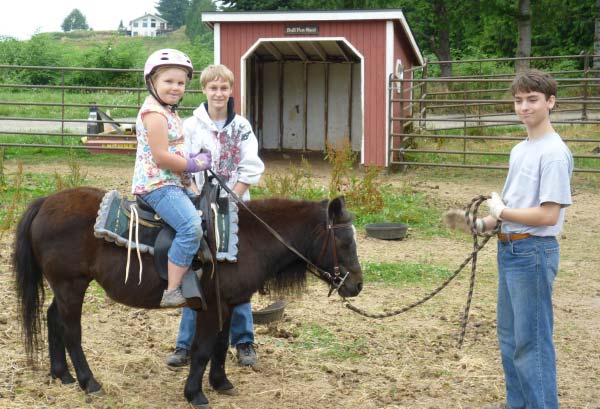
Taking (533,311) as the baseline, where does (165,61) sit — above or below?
above

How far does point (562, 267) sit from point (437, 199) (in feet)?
11.6

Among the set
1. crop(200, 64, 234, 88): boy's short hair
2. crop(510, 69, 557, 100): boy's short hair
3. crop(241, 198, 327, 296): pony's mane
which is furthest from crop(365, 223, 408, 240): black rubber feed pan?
crop(510, 69, 557, 100): boy's short hair

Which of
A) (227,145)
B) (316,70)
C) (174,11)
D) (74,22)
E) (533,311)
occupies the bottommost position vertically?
(533,311)

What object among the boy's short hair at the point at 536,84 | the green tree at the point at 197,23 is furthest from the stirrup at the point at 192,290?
the green tree at the point at 197,23

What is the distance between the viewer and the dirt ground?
184 inches

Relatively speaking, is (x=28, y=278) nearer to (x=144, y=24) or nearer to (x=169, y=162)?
(x=169, y=162)

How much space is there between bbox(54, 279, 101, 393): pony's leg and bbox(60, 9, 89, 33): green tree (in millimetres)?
153985

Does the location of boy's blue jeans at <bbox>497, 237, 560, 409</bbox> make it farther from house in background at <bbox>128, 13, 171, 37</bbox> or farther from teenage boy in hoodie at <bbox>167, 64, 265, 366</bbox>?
house in background at <bbox>128, 13, 171, 37</bbox>

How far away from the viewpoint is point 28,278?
4.64m

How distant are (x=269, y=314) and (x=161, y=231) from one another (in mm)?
1779

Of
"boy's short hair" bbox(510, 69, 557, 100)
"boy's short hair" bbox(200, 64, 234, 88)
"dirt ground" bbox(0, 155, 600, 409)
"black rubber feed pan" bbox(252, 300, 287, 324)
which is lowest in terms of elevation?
"dirt ground" bbox(0, 155, 600, 409)

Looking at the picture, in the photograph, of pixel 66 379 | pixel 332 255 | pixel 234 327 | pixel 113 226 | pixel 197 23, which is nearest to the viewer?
pixel 113 226

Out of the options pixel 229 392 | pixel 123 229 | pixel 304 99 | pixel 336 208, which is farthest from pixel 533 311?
pixel 304 99

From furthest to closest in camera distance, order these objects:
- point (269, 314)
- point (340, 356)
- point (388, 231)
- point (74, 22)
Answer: point (74, 22) → point (388, 231) → point (269, 314) → point (340, 356)
